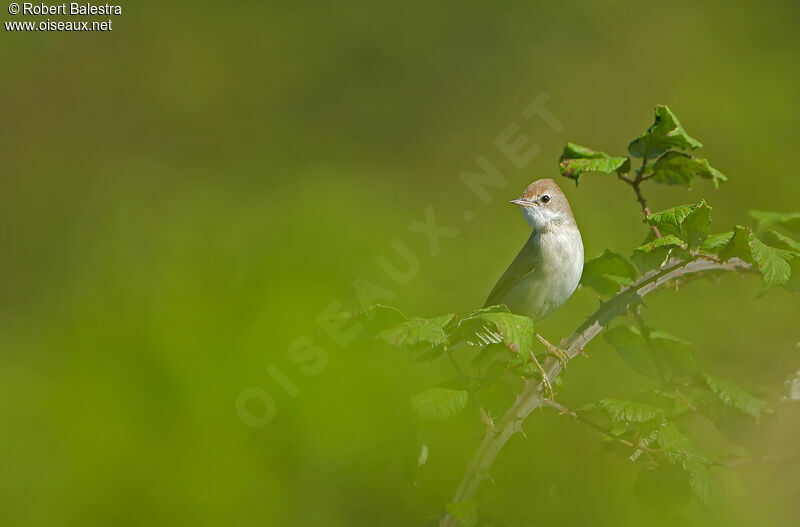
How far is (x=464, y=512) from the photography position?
3.22 feet

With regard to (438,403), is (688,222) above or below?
above

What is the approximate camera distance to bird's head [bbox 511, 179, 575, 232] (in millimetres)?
2709

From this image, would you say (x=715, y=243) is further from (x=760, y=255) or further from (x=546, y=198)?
(x=546, y=198)

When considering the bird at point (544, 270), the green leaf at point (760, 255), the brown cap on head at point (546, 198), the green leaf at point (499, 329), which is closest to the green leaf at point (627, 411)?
the green leaf at point (499, 329)

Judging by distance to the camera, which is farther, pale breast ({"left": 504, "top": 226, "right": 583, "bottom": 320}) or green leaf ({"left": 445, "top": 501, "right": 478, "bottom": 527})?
pale breast ({"left": 504, "top": 226, "right": 583, "bottom": 320})

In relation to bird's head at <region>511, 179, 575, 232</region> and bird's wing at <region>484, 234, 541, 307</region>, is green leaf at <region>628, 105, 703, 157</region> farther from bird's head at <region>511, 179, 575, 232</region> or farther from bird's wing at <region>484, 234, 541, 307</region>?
bird's head at <region>511, 179, 575, 232</region>

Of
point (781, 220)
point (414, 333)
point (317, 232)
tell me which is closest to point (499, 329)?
point (414, 333)

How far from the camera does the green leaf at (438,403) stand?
1.06m

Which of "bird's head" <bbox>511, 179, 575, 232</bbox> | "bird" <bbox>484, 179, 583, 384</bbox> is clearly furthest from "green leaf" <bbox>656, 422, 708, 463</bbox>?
"bird's head" <bbox>511, 179, 575, 232</bbox>

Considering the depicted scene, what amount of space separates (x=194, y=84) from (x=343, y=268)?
415 centimetres

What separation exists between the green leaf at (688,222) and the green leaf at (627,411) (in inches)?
11.8

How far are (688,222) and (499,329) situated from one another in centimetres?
42

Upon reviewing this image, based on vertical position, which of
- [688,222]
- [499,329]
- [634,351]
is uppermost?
[688,222]

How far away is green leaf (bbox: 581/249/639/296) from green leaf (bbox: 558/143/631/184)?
182mm
